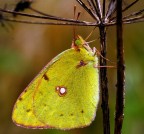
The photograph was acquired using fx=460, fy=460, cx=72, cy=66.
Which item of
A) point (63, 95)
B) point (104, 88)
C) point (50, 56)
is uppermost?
point (50, 56)

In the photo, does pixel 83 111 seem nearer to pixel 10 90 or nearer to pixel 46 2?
pixel 10 90

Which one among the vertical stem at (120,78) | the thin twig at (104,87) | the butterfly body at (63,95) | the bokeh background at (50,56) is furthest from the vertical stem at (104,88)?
the bokeh background at (50,56)

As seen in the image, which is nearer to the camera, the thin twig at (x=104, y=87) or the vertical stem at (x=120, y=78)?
the vertical stem at (x=120, y=78)

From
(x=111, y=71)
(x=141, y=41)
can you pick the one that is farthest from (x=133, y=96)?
(x=141, y=41)

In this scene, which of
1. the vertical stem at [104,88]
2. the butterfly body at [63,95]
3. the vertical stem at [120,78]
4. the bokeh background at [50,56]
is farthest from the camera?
the bokeh background at [50,56]

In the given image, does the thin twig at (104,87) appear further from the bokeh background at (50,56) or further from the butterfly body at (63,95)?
the bokeh background at (50,56)

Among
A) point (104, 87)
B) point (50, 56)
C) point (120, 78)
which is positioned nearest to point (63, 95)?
point (104, 87)

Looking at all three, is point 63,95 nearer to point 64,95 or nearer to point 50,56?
point 64,95

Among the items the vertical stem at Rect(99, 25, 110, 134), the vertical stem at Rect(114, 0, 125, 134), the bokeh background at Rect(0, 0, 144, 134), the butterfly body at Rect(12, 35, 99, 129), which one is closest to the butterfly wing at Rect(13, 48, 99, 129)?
the butterfly body at Rect(12, 35, 99, 129)
